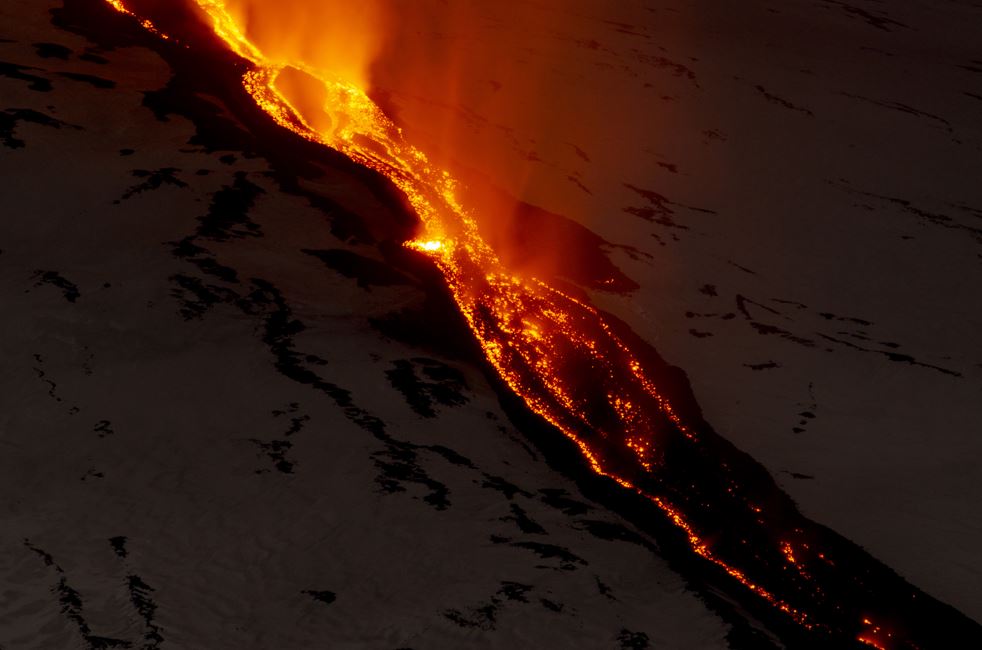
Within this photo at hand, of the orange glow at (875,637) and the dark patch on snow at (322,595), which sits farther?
the orange glow at (875,637)

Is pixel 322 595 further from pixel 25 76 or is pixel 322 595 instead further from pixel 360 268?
pixel 25 76

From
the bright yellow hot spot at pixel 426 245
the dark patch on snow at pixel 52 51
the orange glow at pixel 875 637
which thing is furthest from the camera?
the dark patch on snow at pixel 52 51

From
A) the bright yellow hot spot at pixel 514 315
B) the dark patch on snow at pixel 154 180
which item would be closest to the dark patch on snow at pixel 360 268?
the bright yellow hot spot at pixel 514 315

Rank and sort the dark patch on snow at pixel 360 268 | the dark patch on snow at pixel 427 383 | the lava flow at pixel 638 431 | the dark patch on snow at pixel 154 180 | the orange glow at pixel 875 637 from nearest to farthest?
1. the orange glow at pixel 875 637
2. the lava flow at pixel 638 431
3. the dark patch on snow at pixel 427 383
4. the dark patch on snow at pixel 360 268
5. the dark patch on snow at pixel 154 180

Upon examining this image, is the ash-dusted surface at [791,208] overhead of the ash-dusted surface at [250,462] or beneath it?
overhead

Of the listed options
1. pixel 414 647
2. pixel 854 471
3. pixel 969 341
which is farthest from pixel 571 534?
pixel 969 341

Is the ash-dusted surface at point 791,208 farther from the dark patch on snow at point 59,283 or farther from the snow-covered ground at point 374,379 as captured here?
the dark patch on snow at point 59,283

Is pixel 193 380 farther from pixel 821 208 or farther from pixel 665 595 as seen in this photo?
pixel 821 208
